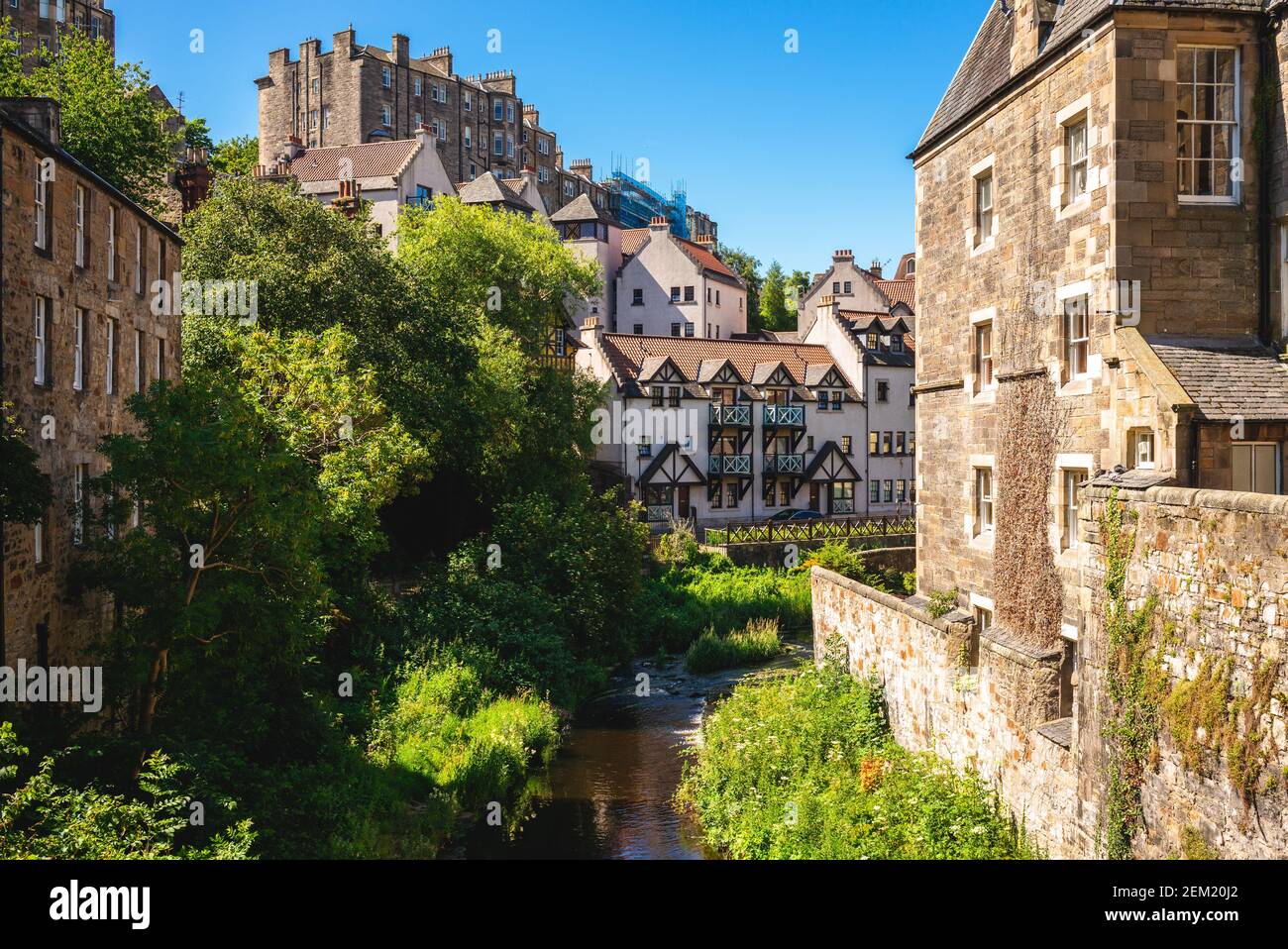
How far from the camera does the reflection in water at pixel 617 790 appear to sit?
1816cm

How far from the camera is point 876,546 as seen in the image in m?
46.6

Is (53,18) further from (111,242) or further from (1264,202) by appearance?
(1264,202)

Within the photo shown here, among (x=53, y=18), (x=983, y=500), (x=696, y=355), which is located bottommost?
(x=983, y=500)

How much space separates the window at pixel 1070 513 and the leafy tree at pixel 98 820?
11691 millimetres

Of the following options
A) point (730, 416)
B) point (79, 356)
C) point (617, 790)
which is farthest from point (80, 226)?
point (730, 416)

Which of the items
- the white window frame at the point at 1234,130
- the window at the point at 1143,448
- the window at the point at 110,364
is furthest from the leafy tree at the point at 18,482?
the white window frame at the point at 1234,130

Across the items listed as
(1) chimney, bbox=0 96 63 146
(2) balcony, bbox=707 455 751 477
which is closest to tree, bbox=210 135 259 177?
(2) balcony, bbox=707 455 751 477

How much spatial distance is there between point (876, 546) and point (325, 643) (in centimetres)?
2692

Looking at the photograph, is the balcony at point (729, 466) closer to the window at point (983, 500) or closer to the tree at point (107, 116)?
the tree at point (107, 116)

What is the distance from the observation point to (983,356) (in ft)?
60.2

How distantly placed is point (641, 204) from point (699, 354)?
213 feet

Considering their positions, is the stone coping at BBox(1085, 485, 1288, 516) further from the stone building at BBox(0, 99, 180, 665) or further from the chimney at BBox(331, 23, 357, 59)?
the chimney at BBox(331, 23, 357, 59)
